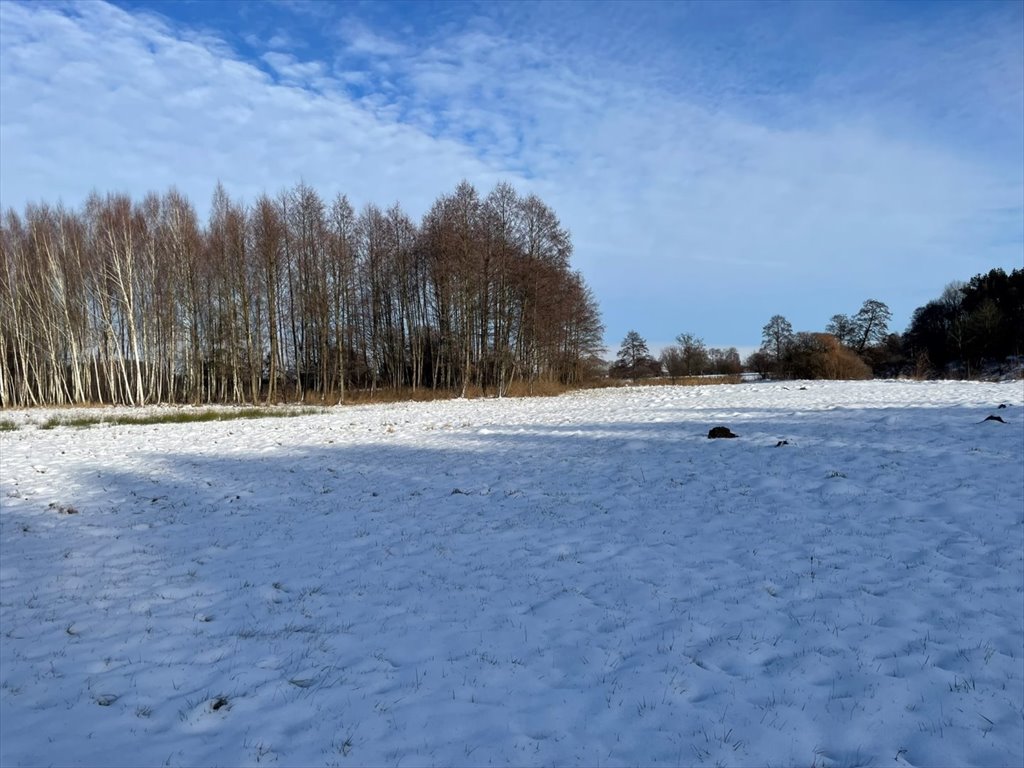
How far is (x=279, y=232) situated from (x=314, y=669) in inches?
1542

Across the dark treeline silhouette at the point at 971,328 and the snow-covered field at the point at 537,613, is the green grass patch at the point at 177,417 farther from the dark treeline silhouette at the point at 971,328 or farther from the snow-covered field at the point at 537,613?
the dark treeline silhouette at the point at 971,328

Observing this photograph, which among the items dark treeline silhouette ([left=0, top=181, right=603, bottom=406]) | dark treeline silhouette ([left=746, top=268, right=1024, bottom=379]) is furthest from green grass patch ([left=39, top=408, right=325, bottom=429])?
dark treeline silhouette ([left=746, top=268, right=1024, bottom=379])

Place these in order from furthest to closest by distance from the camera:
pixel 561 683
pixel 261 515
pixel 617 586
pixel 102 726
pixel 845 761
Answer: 1. pixel 261 515
2. pixel 617 586
3. pixel 561 683
4. pixel 102 726
5. pixel 845 761

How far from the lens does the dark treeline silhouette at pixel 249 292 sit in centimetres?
3838

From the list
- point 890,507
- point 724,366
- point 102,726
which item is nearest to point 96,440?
point 102,726

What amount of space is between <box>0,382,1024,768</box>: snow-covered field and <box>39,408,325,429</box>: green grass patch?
564 inches

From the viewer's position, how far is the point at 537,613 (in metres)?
5.61

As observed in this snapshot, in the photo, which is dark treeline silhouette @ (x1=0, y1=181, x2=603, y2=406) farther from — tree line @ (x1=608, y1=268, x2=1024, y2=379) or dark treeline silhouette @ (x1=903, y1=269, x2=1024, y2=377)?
dark treeline silhouette @ (x1=903, y1=269, x2=1024, y2=377)

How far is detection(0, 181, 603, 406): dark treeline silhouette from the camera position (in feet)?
126

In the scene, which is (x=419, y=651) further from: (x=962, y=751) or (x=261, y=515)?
(x=261, y=515)

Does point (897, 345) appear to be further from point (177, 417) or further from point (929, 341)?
point (177, 417)

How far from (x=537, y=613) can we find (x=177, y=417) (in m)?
26.5

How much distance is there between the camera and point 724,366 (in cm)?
8288

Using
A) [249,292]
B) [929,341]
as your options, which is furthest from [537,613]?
[929,341]
